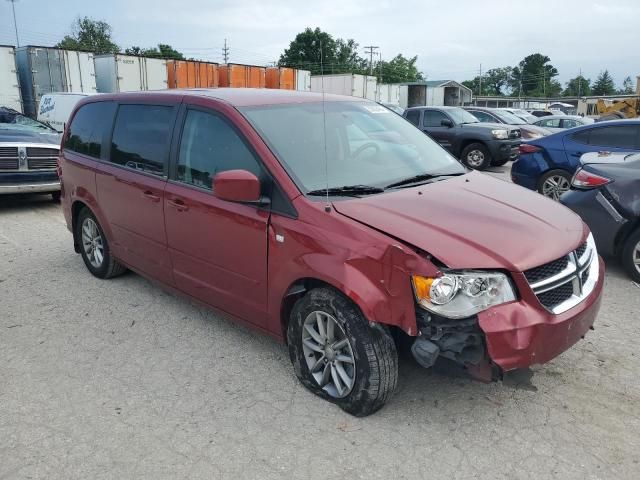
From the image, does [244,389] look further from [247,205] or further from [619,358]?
[619,358]

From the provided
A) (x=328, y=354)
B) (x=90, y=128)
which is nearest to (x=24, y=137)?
(x=90, y=128)

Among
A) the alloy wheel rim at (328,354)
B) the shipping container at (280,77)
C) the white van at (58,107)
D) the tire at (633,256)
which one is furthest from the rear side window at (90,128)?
the shipping container at (280,77)

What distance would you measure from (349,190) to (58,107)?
14428 millimetres

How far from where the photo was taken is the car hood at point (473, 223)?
267cm

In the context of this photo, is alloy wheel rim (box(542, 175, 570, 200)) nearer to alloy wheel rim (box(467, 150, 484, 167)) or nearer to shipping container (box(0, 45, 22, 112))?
alloy wheel rim (box(467, 150, 484, 167))

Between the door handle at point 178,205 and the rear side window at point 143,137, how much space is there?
0.29 m

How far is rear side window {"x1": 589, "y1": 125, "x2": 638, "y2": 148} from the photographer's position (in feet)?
25.6

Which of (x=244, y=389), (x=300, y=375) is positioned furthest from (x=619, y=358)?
(x=244, y=389)

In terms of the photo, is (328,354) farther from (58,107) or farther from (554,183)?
(58,107)

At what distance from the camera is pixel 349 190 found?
3.24 m

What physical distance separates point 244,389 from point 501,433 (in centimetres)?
150

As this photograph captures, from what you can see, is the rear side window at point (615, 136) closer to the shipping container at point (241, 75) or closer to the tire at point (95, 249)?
the tire at point (95, 249)

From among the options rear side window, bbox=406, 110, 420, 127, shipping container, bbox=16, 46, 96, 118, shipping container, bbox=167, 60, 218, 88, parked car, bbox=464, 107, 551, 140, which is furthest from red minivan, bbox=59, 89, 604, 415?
shipping container, bbox=167, 60, 218, 88

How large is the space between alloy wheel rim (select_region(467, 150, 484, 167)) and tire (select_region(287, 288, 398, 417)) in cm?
1152
